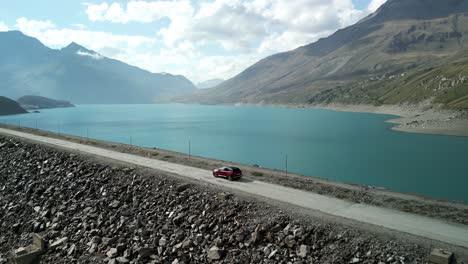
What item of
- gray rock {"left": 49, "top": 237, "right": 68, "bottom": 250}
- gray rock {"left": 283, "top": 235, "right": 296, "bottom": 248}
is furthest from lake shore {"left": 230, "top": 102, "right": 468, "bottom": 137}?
gray rock {"left": 49, "top": 237, "right": 68, "bottom": 250}

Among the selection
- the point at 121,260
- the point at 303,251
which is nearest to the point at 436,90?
the point at 303,251

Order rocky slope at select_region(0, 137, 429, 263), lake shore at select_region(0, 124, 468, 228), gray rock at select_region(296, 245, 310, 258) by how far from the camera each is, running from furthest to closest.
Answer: lake shore at select_region(0, 124, 468, 228)
rocky slope at select_region(0, 137, 429, 263)
gray rock at select_region(296, 245, 310, 258)

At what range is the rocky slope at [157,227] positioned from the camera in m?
18.3

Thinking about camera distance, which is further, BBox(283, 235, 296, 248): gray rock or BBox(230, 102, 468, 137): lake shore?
BBox(230, 102, 468, 137): lake shore

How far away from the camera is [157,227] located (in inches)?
966

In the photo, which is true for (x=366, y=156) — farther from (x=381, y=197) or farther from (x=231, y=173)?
(x=231, y=173)

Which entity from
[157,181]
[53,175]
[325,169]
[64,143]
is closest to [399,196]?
[157,181]

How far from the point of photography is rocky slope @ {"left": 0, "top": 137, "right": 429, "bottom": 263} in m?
18.3

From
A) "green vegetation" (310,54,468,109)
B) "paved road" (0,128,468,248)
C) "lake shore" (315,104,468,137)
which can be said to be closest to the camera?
"paved road" (0,128,468,248)

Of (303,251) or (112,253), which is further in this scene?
(112,253)

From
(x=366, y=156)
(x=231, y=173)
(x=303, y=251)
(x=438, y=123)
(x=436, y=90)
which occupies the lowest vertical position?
(x=366, y=156)

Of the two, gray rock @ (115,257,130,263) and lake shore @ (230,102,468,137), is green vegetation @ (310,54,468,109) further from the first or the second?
gray rock @ (115,257,130,263)

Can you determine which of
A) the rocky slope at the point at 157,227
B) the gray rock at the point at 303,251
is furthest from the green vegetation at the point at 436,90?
the gray rock at the point at 303,251

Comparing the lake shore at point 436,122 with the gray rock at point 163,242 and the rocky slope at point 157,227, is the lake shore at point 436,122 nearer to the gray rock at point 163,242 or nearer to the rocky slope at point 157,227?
the rocky slope at point 157,227
